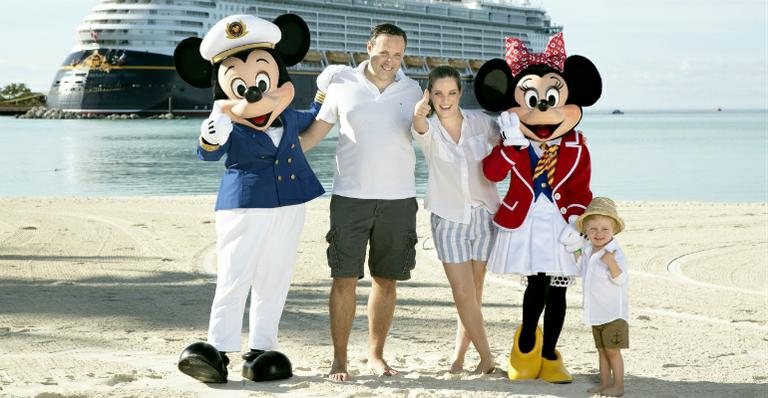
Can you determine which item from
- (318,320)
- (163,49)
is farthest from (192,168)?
(163,49)

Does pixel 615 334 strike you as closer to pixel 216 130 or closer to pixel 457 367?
pixel 457 367

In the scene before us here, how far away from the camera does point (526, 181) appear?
4441 mm

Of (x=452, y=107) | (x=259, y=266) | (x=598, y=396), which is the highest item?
(x=452, y=107)

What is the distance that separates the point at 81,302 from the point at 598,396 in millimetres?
3485

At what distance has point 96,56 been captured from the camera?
2400 inches

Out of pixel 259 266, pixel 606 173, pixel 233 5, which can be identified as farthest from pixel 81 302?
pixel 233 5

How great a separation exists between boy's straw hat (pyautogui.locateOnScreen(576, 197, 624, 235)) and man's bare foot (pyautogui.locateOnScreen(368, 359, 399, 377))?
104 cm

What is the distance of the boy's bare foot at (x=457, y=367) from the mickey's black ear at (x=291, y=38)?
1.52m

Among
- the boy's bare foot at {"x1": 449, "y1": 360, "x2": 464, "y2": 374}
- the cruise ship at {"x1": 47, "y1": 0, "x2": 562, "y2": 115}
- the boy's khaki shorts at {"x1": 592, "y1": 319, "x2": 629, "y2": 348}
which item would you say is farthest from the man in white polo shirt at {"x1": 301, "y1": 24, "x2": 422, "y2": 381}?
the cruise ship at {"x1": 47, "y1": 0, "x2": 562, "y2": 115}

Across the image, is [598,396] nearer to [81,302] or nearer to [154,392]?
[154,392]

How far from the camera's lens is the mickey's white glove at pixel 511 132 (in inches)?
173

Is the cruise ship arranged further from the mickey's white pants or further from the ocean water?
the mickey's white pants

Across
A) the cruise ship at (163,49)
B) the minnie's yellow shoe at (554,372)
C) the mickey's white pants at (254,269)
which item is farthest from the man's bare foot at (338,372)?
the cruise ship at (163,49)

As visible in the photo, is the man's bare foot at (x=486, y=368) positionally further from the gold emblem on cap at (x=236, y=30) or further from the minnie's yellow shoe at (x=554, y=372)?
the gold emblem on cap at (x=236, y=30)
